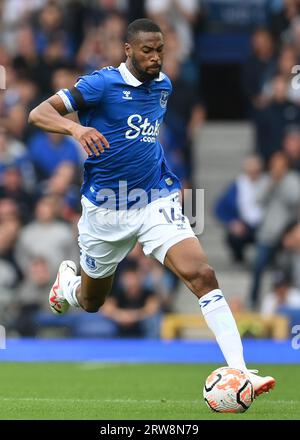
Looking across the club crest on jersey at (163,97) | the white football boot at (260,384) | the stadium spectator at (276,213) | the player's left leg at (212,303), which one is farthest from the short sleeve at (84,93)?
the stadium spectator at (276,213)

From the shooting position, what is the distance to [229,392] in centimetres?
913

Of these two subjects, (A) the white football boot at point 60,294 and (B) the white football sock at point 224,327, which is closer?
(B) the white football sock at point 224,327

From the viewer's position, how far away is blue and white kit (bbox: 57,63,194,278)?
1002cm

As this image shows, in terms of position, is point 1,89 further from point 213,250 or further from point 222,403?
point 222,403

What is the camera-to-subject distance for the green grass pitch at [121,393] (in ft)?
30.1

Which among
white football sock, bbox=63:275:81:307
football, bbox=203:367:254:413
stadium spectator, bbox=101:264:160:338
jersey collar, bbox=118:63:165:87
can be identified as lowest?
stadium spectator, bbox=101:264:160:338

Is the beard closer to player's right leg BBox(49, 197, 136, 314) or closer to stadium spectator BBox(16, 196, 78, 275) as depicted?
player's right leg BBox(49, 197, 136, 314)

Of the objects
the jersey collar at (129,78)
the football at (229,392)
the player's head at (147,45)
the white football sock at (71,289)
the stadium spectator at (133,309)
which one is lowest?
the stadium spectator at (133,309)

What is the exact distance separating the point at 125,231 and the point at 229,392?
184 centimetres

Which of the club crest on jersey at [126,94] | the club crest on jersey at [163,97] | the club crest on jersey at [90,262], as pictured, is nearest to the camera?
the club crest on jersey at [126,94]

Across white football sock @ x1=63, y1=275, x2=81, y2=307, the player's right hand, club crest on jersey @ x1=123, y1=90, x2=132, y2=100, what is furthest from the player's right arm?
white football sock @ x1=63, y1=275, x2=81, y2=307

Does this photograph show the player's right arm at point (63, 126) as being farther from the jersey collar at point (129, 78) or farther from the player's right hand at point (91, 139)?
the jersey collar at point (129, 78)

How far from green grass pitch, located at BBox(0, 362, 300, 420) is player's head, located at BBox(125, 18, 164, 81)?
2.55 metres

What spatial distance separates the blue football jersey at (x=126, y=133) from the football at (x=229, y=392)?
1.69m
